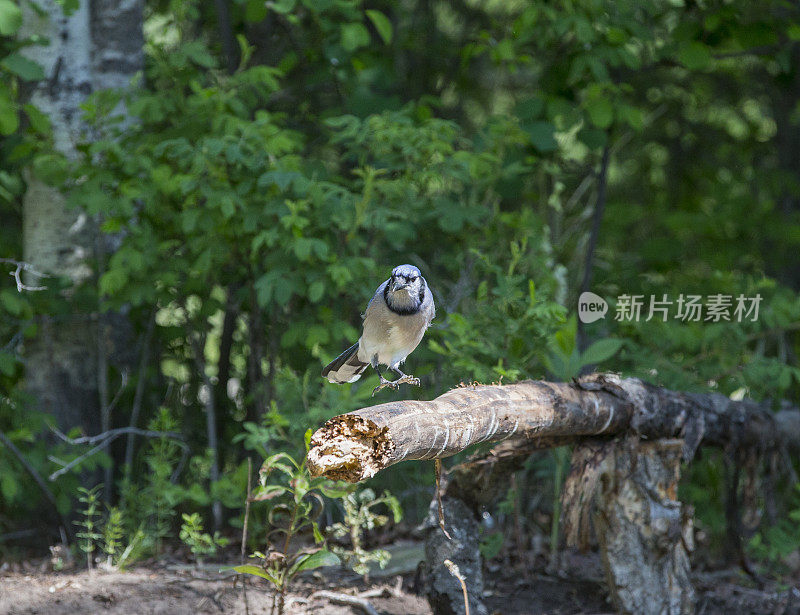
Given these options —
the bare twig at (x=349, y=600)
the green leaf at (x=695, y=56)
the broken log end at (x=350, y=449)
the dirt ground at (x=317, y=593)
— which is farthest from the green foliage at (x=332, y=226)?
the broken log end at (x=350, y=449)

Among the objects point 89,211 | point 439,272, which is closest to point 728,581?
point 439,272

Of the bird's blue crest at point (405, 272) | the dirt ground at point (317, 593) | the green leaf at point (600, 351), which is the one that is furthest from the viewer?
the green leaf at point (600, 351)

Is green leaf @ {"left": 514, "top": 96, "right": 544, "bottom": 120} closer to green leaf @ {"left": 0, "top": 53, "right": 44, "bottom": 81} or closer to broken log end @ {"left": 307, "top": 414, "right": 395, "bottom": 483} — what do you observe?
green leaf @ {"left": 0, "top": 53, "right": 44, "bottom": 81}

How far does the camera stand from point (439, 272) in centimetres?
515

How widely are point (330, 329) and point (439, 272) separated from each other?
4.28ft

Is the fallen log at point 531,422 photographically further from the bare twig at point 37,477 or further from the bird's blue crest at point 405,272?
the bare twig at point 37,477

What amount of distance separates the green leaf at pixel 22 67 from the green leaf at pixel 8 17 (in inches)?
12.6

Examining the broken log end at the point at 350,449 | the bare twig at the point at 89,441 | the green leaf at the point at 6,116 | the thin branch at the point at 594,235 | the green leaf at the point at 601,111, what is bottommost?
the bare twig at the point at 89,441

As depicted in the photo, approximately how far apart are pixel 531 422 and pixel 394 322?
0.56 m

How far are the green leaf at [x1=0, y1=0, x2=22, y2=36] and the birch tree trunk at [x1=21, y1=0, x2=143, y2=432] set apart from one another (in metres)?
0.67

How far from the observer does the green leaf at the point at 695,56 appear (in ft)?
15.4

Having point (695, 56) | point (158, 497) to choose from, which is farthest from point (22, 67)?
point (695, 56)

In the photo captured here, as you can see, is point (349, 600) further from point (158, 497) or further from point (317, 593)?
point (158, 497)

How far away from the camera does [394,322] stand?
269 cm
